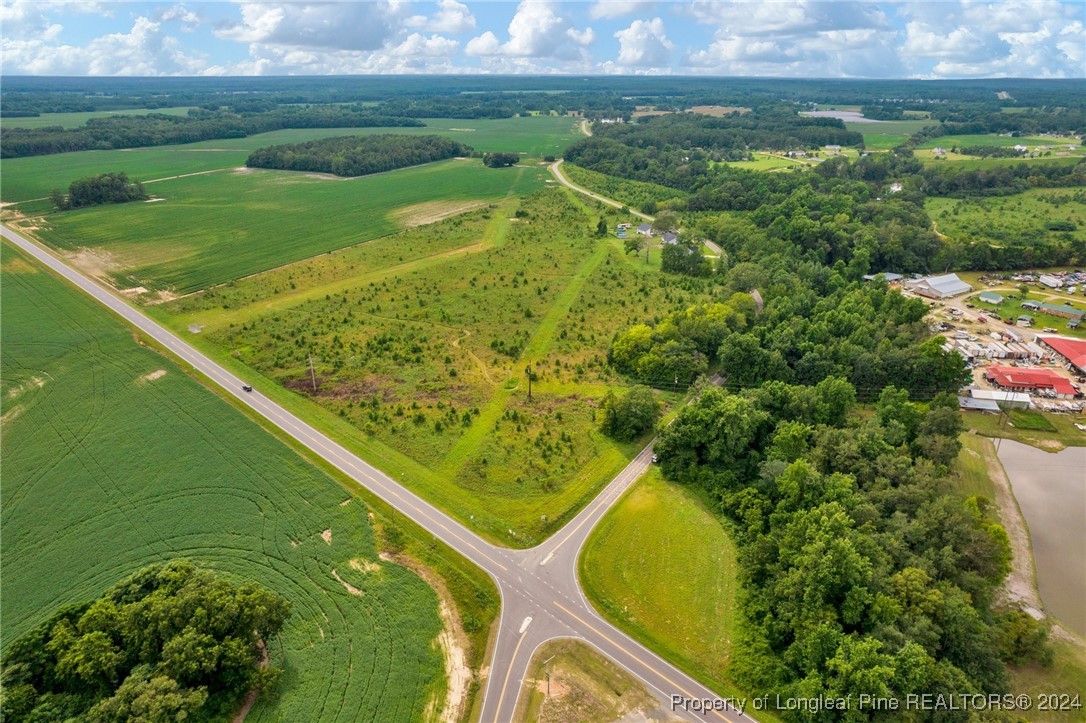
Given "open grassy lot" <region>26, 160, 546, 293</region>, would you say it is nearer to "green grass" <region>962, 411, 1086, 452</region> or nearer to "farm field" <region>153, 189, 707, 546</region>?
"farm field" <region>153, 189, 707, 546</region>

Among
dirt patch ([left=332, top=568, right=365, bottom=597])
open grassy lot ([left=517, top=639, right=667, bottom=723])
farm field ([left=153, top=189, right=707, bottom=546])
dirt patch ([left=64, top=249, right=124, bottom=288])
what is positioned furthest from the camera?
dirt patch ([left=64, top=249, right=124, bottom=288])

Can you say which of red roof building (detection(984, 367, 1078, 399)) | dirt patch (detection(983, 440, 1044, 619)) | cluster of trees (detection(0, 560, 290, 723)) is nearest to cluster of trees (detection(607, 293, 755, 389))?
red roof building (detection(984, 367, 1078, 399))

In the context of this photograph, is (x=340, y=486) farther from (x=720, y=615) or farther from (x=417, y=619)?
(x=720, y=615)

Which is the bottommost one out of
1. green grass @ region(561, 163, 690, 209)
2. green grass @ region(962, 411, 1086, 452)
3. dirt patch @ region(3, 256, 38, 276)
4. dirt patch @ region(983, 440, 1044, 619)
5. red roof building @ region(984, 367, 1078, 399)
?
dirt patch @ region(983, 440, 1044, 619)

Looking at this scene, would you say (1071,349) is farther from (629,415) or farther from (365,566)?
(365,566)

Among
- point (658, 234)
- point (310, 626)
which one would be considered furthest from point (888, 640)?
point (658, 234)

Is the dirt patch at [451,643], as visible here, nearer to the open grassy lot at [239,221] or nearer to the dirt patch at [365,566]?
the dirt patch at [365,566]

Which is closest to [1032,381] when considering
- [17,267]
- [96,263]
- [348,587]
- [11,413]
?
[348,587]
